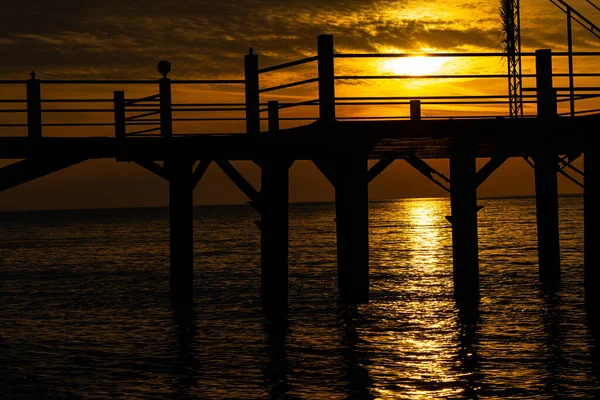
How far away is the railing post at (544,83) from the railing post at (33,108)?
9749 mm

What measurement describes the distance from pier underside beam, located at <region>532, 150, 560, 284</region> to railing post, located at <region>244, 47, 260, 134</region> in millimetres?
8352

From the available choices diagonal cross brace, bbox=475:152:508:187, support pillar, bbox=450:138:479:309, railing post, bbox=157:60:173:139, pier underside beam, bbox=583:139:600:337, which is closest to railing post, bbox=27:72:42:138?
railing post, bbox=157:60:173:139

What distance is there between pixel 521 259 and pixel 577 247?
1022 centimetres

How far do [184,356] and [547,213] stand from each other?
38.9 feet

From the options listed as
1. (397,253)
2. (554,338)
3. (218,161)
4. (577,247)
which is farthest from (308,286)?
(577,247)

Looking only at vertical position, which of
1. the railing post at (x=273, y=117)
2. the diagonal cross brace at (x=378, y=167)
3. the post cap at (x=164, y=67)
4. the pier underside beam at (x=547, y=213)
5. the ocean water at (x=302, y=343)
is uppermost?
the post cap at (x=164, y=67)

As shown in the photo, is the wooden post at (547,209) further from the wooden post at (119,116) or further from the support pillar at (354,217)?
the wooden post at (119,116)

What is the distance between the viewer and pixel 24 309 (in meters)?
28.2

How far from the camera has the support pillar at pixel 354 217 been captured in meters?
18.8

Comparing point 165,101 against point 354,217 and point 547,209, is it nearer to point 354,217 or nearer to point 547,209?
point 354,217

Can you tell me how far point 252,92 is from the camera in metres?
19.8

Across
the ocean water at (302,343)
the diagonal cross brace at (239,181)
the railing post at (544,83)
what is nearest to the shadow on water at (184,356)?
the ocean water at (302,343)

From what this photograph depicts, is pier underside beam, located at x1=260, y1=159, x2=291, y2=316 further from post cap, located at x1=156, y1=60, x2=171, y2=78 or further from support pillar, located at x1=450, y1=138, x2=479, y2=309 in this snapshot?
support pillar, located at x1=450, y1=138, x2=479, y2=309

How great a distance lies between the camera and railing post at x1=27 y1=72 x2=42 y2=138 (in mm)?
18938
